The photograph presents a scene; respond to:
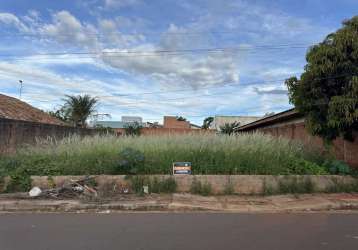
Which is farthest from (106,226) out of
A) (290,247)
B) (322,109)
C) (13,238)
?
(322,109)

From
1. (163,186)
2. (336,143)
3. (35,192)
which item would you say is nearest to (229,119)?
(336,143)

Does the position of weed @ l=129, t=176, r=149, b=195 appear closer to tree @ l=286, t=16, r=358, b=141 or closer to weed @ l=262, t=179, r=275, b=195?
weed @ l=262, t=179, r=275, b=195

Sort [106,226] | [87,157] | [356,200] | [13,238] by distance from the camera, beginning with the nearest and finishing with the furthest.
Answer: [13,238] → [106,226] → [356,200] → [87,157]

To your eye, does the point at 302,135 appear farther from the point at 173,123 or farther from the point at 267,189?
the point at 173,123

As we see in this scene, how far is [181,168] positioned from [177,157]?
2.30 feet

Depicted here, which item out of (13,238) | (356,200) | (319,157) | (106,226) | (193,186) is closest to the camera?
(13,238)

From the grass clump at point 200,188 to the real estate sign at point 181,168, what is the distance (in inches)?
18.5

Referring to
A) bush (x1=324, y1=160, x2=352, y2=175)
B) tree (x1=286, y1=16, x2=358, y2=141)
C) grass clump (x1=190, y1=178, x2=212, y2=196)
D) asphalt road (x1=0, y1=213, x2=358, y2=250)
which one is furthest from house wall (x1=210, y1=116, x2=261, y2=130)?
asphalt road (x1=0, y1=213, x2=358, y2=250)

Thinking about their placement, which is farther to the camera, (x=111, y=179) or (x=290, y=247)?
(x=111, y=179)

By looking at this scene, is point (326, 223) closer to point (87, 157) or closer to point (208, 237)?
point (208, 237)

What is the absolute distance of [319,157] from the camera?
40.3 feet

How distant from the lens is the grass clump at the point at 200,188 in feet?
32.8

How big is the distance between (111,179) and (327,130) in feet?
24.9

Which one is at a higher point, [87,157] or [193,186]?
[87,157]
